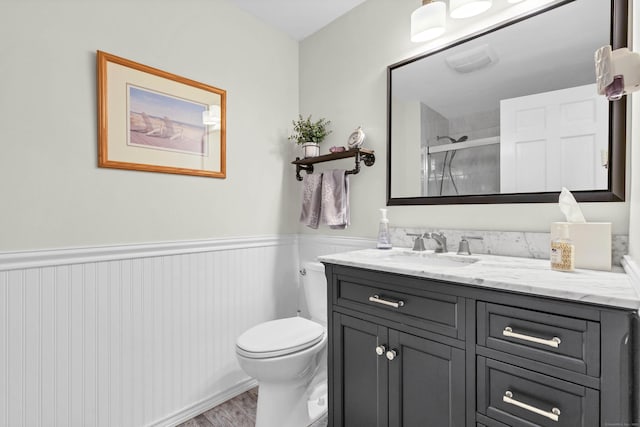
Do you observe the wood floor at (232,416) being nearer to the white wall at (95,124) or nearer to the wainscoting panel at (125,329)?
the wainscoting panel at (125,329)

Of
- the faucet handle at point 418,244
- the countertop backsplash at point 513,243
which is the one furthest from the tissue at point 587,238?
the faucet handle at point 418,244

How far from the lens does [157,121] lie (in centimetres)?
164

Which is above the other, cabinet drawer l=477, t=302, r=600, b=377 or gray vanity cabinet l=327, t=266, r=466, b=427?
cabinet drawer l=477, t=302, r=600, b=377

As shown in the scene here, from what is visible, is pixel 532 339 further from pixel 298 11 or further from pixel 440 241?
pixel 298 11

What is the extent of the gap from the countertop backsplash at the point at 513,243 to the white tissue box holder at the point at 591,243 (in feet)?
0.42

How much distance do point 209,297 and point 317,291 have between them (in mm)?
655

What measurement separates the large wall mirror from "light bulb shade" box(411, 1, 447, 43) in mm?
113

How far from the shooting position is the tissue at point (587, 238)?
1.03 meters

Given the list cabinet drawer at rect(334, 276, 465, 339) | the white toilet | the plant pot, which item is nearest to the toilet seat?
the white toilet

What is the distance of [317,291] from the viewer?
6.08 feet

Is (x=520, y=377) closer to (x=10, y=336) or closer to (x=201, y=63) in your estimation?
(x=10, y=336)

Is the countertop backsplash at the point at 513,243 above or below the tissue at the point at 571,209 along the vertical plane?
below

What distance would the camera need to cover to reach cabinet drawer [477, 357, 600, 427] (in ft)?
2.47

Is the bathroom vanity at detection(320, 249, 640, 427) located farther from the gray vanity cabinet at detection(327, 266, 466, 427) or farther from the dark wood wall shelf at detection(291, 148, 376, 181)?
the dark wood wall shelf at detection(291, 148, 376, 181)
